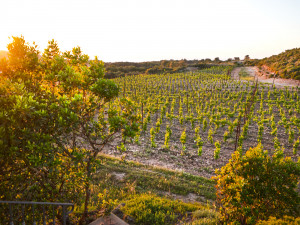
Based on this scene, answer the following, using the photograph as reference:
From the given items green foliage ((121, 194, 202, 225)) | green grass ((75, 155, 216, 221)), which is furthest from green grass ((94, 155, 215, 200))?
green foliage ((121, 194, 202, 225))

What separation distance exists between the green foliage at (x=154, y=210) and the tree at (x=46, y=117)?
2123 millimetres

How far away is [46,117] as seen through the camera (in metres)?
3.97

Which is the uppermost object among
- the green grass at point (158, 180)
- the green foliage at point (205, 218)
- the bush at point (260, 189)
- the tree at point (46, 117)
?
the tree at point (46, 117)

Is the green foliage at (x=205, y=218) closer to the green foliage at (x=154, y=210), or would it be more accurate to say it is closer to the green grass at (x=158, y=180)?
the green foliage at (x=154, y=210)

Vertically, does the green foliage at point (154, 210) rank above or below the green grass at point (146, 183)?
above

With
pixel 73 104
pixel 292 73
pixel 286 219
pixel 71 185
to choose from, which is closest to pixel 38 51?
pixel 73 104

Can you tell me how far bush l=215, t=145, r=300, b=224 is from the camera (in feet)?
18.3

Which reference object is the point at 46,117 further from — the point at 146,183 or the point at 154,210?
the point at 146,183

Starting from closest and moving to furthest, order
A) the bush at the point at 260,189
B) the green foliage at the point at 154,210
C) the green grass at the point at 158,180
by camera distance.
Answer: the bush at the point at 260,189 → the green foliage at the point at 154,210 → the green grass at the point at 158,180

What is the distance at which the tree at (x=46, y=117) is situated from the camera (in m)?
3.59

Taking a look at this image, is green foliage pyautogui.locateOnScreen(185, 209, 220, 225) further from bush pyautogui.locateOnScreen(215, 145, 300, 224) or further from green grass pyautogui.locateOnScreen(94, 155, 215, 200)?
green grass pyautogui.locateOnScreen(94, 155, 215, 200)

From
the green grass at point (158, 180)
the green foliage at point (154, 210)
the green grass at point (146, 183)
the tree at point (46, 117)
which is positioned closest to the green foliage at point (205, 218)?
the green foliage at point (154, 210)

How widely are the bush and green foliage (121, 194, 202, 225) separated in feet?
5.19

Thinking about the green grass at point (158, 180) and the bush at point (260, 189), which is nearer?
the bush at point (260, 189)
